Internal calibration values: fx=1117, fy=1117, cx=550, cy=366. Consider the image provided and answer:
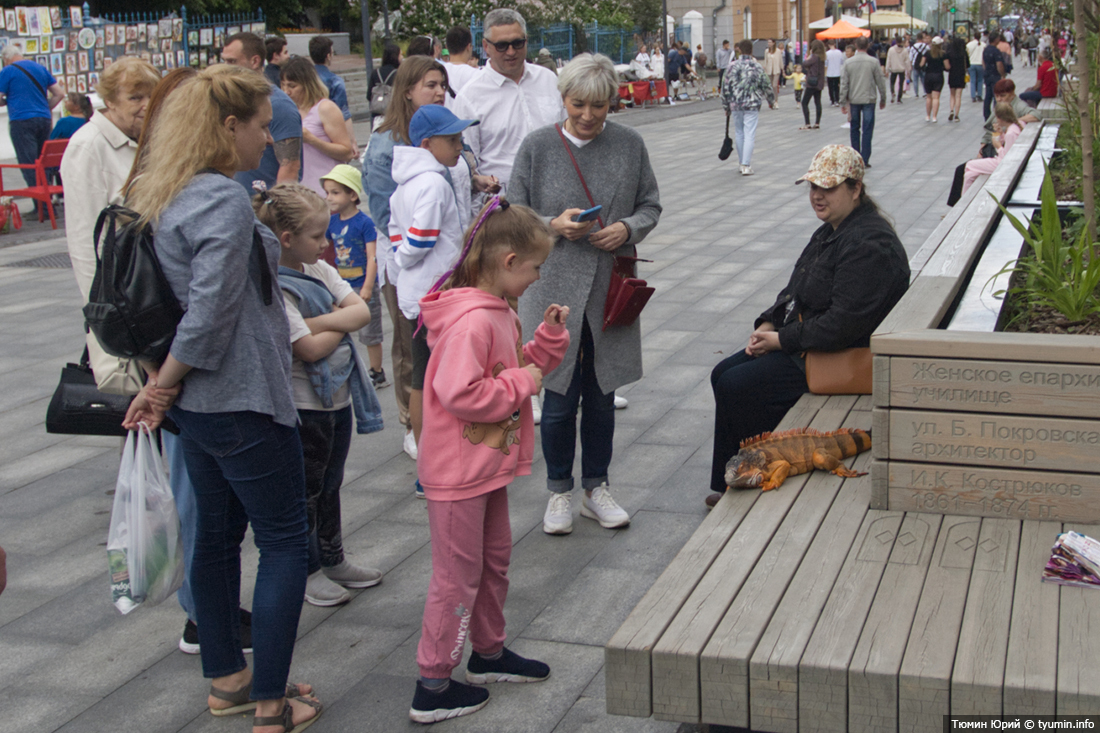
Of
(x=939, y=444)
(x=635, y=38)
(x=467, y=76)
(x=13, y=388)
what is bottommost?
(x=13, y=388)

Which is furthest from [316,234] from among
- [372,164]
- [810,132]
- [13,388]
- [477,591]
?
[810,132]

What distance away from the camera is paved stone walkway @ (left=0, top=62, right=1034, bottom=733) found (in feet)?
11.0

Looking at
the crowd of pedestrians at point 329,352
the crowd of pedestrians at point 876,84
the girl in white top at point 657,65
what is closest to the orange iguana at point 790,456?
the crowd of pedestrians at point 329,352

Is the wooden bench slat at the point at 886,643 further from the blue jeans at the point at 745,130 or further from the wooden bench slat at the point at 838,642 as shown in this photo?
the blue jeans at the point at 745,130

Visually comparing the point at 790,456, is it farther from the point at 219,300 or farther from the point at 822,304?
the point at 219,300

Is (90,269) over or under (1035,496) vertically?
over

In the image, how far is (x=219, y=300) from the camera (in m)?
2.75

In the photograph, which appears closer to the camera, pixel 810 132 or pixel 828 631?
pixel 828 631

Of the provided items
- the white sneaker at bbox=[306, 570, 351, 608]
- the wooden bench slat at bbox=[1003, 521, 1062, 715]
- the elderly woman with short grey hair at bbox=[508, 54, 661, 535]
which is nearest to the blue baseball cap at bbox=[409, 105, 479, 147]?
the elderly woman with short grey hair at bbox=[508, 54, 661, 535]

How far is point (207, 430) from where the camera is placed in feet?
9.48

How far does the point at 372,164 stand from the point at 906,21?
162 ft

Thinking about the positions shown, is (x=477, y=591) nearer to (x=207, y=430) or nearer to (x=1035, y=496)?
(x=207, y=430)

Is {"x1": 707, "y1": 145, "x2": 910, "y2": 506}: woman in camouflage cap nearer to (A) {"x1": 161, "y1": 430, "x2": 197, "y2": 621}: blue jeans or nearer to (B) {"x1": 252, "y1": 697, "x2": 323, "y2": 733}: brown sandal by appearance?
(B) {"x1": 252, "y1": 697, "x2": 323, "y2": 733}: brown sandal

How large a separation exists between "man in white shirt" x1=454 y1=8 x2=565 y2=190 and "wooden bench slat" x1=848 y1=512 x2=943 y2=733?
3.31 m
